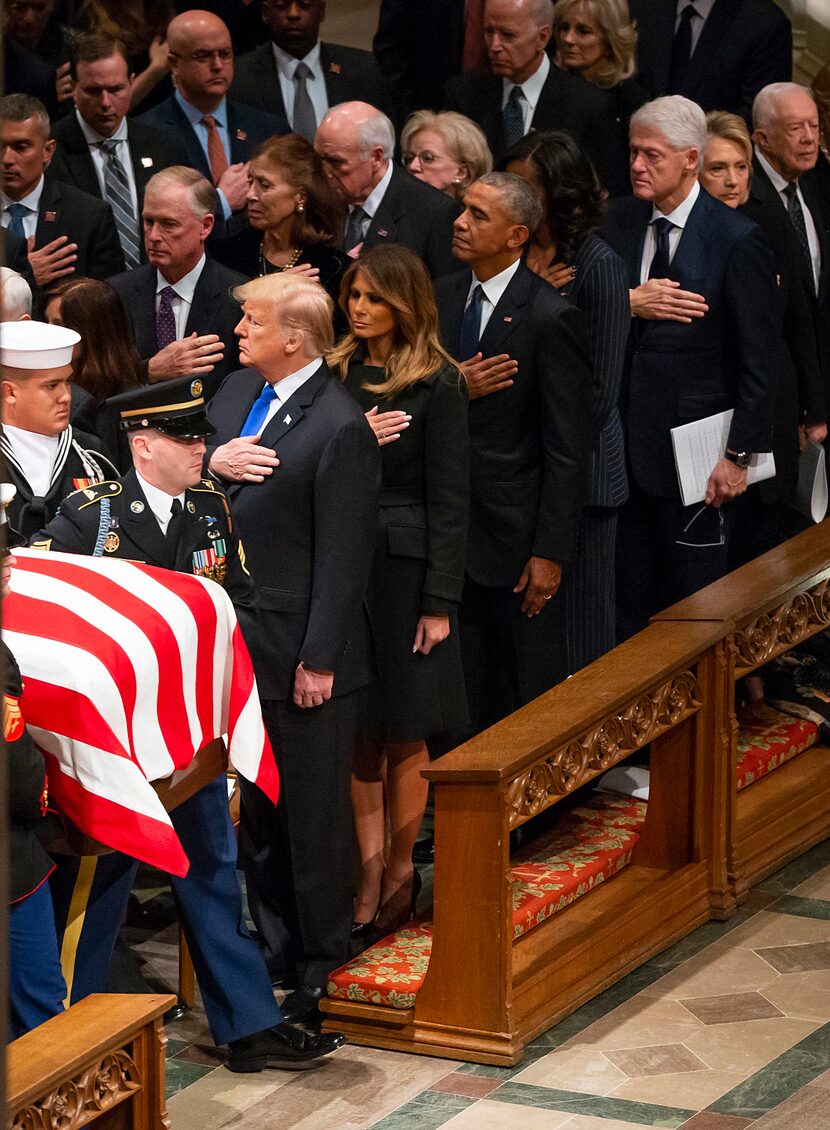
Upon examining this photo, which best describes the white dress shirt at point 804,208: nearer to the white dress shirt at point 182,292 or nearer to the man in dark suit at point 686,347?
the man in dark suit at point 686,347

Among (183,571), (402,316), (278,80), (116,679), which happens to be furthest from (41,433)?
(278,80)

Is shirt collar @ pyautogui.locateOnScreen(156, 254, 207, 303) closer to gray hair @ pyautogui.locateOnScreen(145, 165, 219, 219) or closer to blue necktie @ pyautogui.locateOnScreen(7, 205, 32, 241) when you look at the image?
gray hair @ pyautogui.locateOnScreen(145, 165, 219, 219)

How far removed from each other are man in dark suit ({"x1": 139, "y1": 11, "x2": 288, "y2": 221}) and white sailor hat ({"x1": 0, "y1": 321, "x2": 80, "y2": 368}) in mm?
2292

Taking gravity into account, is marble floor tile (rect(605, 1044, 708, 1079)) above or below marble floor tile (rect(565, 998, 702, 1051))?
above

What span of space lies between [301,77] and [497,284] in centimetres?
181

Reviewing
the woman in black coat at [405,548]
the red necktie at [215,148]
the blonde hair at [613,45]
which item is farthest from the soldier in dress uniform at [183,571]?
the blonde hair at [613,45]

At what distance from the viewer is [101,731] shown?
260cm

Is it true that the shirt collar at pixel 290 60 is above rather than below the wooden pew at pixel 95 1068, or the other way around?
above

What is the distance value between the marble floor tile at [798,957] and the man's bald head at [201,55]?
3.15 meters

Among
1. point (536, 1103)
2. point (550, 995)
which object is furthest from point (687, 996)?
point (536, 1103)

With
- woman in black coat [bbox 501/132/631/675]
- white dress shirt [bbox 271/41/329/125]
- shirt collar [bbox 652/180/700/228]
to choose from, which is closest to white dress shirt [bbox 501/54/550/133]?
white dress shirt [bbox 271/41/329/125]

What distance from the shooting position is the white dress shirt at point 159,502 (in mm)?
3088

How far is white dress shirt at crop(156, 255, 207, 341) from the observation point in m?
4.60

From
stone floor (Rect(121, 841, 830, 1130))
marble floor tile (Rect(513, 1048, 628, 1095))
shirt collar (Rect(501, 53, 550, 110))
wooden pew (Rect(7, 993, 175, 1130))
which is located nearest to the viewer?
wooden pew (Rect(7, 993, 175, 1130))
